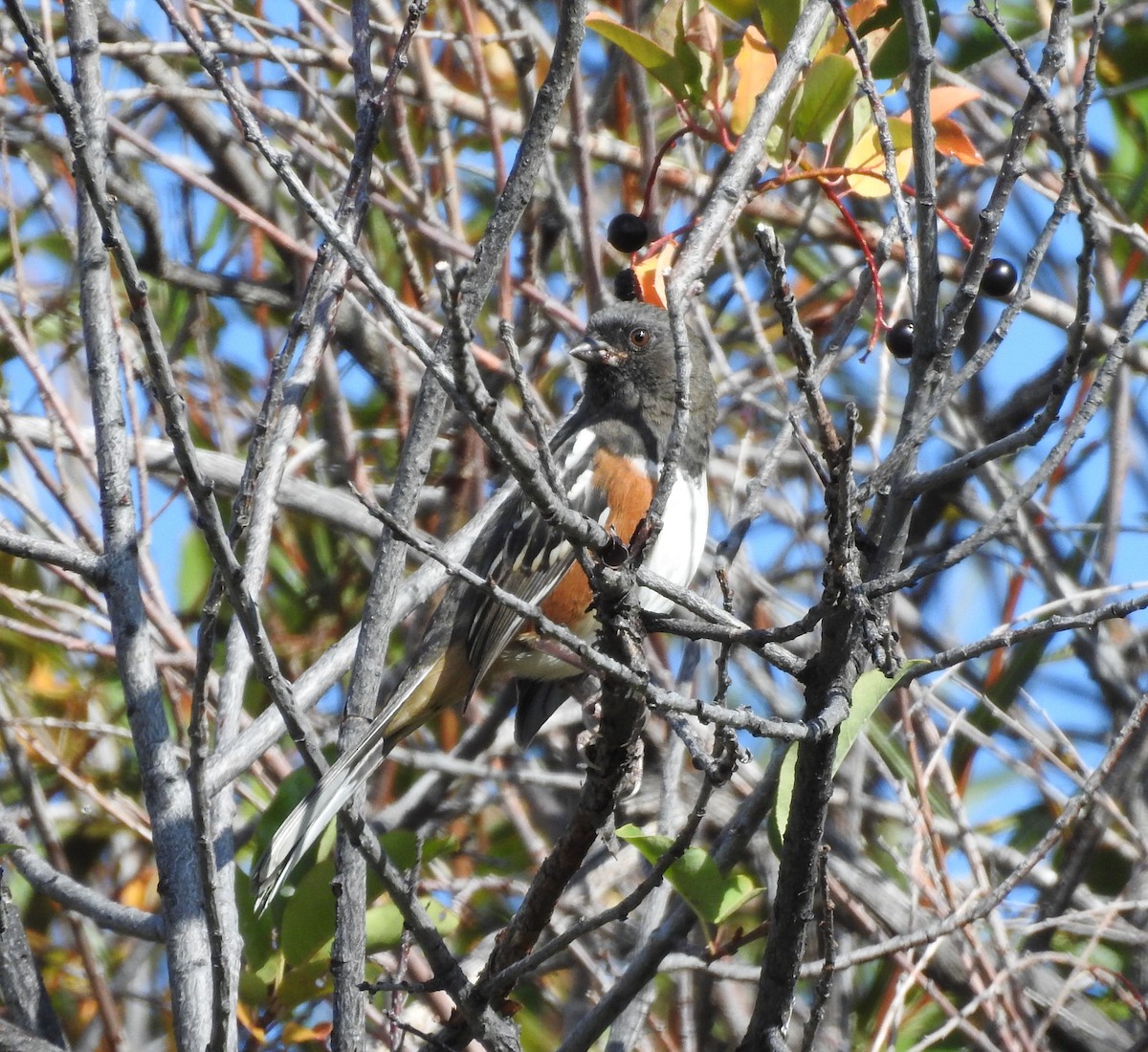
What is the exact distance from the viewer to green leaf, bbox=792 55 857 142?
2.78 m

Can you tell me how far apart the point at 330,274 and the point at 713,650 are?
219 centimetres

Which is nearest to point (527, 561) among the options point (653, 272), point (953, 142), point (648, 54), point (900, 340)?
point (653, 272)

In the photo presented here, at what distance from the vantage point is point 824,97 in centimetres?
282

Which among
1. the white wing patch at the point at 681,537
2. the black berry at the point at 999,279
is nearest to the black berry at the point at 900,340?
the black berry at the point at 999,279

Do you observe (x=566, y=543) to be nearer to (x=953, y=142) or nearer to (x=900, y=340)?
(x=900, y=340)

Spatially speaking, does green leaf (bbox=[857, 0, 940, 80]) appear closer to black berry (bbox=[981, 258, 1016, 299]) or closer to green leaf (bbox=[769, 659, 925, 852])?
black berry (bbox=[981, 258, 1016, 299])

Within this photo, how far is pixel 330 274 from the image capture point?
2713 millimetres

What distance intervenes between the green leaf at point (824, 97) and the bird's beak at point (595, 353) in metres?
0.96

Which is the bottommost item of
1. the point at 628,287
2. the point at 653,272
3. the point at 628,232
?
the point at 653,272

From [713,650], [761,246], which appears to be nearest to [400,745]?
[713,650]

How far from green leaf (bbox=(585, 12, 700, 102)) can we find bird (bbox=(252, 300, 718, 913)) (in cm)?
73

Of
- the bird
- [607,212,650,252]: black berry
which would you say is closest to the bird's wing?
the bird

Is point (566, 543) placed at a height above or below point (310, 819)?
above

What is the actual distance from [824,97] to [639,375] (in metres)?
1.20
